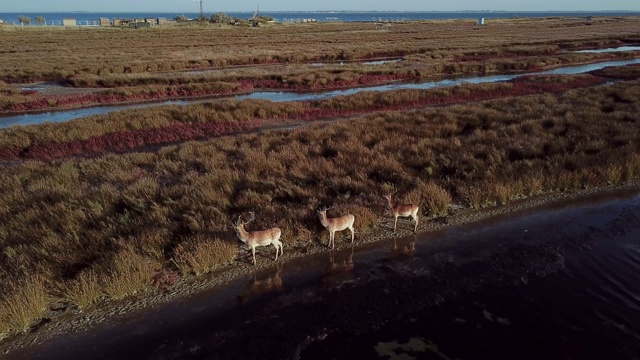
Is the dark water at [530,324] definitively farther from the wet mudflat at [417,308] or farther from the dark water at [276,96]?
the dark water at [276,96]

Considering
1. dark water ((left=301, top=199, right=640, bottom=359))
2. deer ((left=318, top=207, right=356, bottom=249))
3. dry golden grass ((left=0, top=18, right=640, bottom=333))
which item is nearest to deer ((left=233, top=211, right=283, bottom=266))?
dry golden grass ((left=0, top=18, right=640, bottom=333))

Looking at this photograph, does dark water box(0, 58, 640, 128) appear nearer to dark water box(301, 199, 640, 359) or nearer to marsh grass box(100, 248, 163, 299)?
marsh grass box(100, 248, 163, 299)

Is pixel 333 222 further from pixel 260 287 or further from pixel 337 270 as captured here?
pixel 260 287

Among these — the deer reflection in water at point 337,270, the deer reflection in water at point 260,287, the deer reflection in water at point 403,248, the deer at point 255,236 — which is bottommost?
the deer reflection in water at point 260,287

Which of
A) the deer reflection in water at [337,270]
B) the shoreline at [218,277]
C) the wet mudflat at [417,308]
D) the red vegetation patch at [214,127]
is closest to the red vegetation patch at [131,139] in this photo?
the red vegetation patch at [214,127]

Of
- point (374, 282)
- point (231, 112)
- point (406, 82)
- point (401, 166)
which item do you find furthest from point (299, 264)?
point (406, 82)

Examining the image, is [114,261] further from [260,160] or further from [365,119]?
[365,119]
